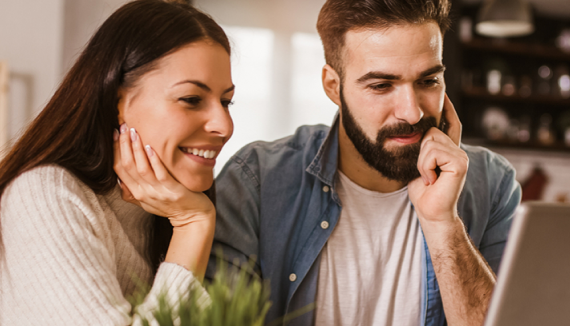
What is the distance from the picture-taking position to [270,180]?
51.5 inches

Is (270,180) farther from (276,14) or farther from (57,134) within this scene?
(276,14)

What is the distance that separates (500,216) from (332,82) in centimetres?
63

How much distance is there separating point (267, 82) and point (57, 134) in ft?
10.2

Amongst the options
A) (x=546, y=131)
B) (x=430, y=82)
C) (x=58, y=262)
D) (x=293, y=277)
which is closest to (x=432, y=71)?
(x=430, y=82)

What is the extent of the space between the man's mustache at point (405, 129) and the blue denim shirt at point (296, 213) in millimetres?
168

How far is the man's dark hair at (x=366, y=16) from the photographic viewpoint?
123 centimetres

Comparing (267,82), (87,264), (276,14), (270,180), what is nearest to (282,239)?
(270,180)

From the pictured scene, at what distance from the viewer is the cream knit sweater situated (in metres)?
0.77

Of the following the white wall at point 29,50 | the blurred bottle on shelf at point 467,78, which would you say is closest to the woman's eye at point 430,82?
the white wall at point 29,50

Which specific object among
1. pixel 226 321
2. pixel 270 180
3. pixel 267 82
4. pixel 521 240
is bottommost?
pixel 267 82

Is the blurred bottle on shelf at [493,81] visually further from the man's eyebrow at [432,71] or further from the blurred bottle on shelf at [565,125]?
the man's eyebrow at [432,71]

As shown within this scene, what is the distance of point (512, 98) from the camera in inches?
167

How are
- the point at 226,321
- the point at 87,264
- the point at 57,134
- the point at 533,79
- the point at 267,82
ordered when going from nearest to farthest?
the point at 226,321 → the point at 87,264 → the point at 57,134 → the point at 267,82 → the point at 533,79

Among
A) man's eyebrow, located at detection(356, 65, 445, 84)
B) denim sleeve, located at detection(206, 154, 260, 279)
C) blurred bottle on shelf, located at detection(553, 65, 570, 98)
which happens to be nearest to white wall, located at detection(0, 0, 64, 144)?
denim sleeve, located at detection(206, 154, 260, 279)
